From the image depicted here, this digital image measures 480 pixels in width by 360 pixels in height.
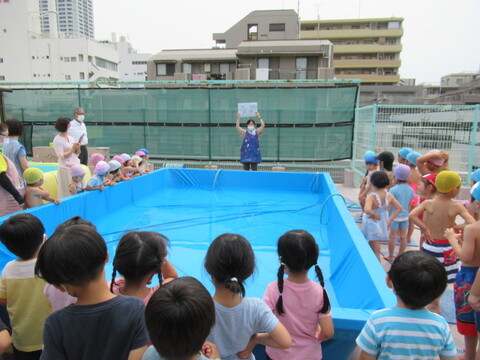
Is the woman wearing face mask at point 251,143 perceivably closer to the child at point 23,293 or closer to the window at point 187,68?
the child at point 23,293

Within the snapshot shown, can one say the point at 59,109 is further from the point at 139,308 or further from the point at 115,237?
the point at 139,308

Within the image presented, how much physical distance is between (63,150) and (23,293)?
3547 mm

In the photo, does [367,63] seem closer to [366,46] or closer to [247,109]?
[366,46]

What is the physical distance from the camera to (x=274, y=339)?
1.53 meters

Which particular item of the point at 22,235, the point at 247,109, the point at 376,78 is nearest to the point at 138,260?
the point at 22,235

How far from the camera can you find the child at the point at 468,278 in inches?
→ 84.3

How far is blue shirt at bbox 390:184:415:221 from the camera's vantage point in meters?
3.94

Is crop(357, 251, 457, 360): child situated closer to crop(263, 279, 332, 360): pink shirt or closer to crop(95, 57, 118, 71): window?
crop(263, 279, 332, 360): pink shirt

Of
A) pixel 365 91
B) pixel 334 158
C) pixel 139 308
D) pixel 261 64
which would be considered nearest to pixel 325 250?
pixel 139 308

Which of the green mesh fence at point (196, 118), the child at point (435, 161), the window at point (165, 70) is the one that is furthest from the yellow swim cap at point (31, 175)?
the window at point (165, 70)

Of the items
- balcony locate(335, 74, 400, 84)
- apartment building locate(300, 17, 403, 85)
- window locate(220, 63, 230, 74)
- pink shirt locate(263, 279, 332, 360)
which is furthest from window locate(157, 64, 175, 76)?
pink shirt locate(263, 279, 332, 360)

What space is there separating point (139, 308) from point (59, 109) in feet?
33.9

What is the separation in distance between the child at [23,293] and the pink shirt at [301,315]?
1254 mm

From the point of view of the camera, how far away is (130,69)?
74750 millimetres
